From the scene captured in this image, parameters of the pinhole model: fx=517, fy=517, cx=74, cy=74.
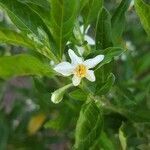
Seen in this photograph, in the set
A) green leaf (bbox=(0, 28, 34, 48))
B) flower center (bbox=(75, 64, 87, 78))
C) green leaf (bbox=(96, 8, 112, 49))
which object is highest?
green leaf (bbox=(0, 28, 34, 48))

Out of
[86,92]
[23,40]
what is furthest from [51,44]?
[86,92]

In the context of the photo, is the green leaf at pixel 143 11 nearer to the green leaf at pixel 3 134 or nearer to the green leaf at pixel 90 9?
the green leaf at pixel 90 9

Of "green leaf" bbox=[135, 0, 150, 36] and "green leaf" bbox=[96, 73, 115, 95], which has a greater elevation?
"green leaf" bbox=[135, 0, 150, 36]

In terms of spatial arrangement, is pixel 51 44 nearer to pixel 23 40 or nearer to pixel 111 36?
pixel 23 40

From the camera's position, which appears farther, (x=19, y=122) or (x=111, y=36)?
(x=19, y=122)

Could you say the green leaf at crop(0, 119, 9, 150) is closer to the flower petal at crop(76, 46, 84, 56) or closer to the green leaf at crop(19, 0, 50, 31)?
the flower petal at crop(76, 46, 84, 56)

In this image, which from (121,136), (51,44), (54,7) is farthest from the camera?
(121,136)

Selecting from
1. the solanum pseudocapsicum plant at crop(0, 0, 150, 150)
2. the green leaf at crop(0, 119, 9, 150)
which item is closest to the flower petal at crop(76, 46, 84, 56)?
the solanum pseudocapsicum plant at crop(0, 0, 150, 150)

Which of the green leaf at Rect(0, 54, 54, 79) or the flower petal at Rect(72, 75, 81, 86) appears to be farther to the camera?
the flower petal at Rect(72, 75, 81, 86)
